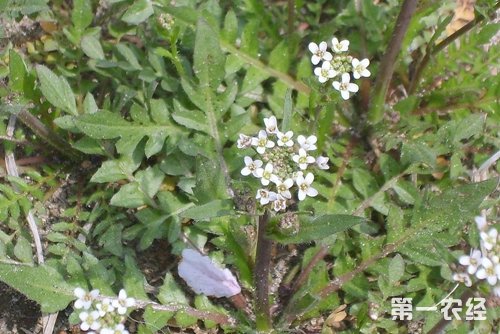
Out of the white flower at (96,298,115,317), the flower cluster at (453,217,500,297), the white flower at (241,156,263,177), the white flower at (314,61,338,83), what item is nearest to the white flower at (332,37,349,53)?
the white flower at (314,61,338,83)

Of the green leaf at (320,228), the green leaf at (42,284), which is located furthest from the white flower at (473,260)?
the green leaf at (42,284)

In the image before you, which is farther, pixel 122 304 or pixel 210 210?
pixel 122 304

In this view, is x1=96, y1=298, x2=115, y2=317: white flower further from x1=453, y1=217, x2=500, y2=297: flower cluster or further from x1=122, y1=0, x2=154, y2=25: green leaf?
Answer: x1=122, y1=0, x2=154, y2=25: green leaf

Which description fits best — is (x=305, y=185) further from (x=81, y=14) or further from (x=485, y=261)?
Answer: (x=81, y=14)

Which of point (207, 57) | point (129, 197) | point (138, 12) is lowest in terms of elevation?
point (129, 197)

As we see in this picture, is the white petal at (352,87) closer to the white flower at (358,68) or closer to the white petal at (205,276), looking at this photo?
the white flower at (358,68)

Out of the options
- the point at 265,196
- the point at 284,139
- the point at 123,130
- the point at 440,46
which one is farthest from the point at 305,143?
the point at 440,46
